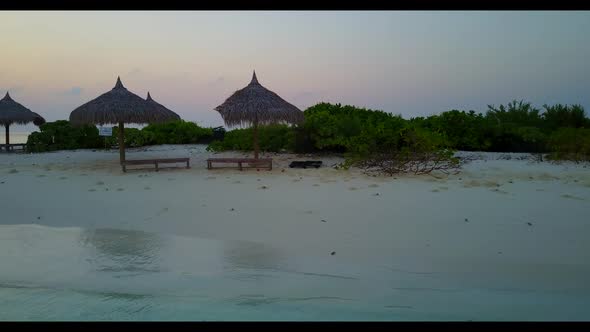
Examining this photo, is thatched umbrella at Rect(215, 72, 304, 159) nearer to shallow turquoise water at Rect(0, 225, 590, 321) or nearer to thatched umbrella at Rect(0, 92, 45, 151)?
shallow turquoise water at Rect(0, 225, 590, 321)

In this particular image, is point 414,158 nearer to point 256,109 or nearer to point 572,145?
point 256,109

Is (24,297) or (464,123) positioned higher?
(464,123)

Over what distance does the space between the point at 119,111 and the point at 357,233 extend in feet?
27.5

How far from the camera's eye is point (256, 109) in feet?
35.4

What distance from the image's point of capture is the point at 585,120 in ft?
50.6

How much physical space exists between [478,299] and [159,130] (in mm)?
17906

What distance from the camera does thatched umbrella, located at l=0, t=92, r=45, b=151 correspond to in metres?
17.2

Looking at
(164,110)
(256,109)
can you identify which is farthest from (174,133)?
(256,109)

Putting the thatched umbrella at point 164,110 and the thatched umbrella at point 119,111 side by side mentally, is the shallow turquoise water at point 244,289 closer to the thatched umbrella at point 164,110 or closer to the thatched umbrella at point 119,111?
the thatched umbrella at point 119,111

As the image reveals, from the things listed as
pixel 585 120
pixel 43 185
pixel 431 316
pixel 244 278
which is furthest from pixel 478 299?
pixel 585 120

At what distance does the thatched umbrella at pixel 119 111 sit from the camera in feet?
36.1

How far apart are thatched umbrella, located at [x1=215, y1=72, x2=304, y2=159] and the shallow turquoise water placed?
6.79m

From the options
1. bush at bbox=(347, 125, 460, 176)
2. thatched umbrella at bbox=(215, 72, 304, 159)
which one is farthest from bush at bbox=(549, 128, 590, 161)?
thatched umbrella at bbox=(215, 72, 304, 159)

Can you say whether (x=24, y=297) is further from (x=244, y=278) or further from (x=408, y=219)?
(x=408, y=219)
